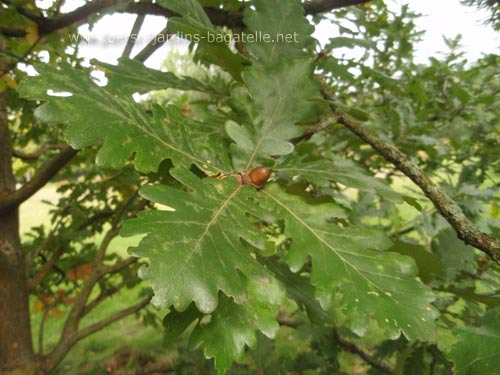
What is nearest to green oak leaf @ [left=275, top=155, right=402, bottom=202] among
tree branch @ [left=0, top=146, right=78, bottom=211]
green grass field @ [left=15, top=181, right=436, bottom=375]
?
tree branch @ [left=0, top=146, right=78, bottom=211]

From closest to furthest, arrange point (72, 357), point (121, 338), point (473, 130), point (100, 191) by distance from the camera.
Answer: point (473, 130)
point (100, 191)
point (72, 357)
point (121, 338)

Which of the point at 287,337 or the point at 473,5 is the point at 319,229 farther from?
the point at 287,337

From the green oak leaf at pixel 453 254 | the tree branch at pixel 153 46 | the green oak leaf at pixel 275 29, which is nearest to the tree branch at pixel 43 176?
the tree branch at pixel 153 46

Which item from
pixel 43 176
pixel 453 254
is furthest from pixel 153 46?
pixel 453 254

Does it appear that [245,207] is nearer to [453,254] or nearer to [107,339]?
[453,254]

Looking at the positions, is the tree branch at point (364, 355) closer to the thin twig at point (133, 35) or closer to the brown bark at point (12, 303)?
the brown bark at point (12, 303)

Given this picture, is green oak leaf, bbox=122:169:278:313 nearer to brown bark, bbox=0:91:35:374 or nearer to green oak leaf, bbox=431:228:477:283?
green oak leaf, bbox=431:228:477:283

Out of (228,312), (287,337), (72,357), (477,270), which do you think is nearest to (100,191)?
(228,312)
